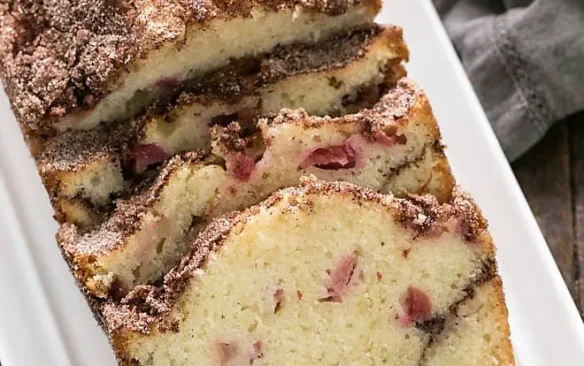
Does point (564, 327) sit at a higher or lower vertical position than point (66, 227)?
lower

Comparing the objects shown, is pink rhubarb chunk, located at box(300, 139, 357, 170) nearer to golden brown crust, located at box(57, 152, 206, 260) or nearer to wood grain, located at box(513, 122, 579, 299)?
golden brown crust, located at box(57, 152, 206, 260)

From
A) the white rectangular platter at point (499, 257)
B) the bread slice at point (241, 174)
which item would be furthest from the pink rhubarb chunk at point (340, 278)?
the white rectangular platter at point (499, 257)

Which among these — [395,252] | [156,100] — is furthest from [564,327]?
[156,100]

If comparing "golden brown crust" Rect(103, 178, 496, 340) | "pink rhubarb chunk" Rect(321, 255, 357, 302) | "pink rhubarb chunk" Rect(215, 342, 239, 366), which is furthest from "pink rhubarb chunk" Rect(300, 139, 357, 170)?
"pink rhubarb chunk" Rect(215, 342, 239, 366)

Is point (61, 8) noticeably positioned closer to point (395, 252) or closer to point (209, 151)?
point (209, 151)

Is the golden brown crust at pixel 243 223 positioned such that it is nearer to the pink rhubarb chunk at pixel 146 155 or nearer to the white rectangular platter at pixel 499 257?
the pink rhubarb chunk at pixel 146 155

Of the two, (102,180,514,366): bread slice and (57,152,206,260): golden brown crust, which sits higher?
(57,152,206,260): golden brown crust
